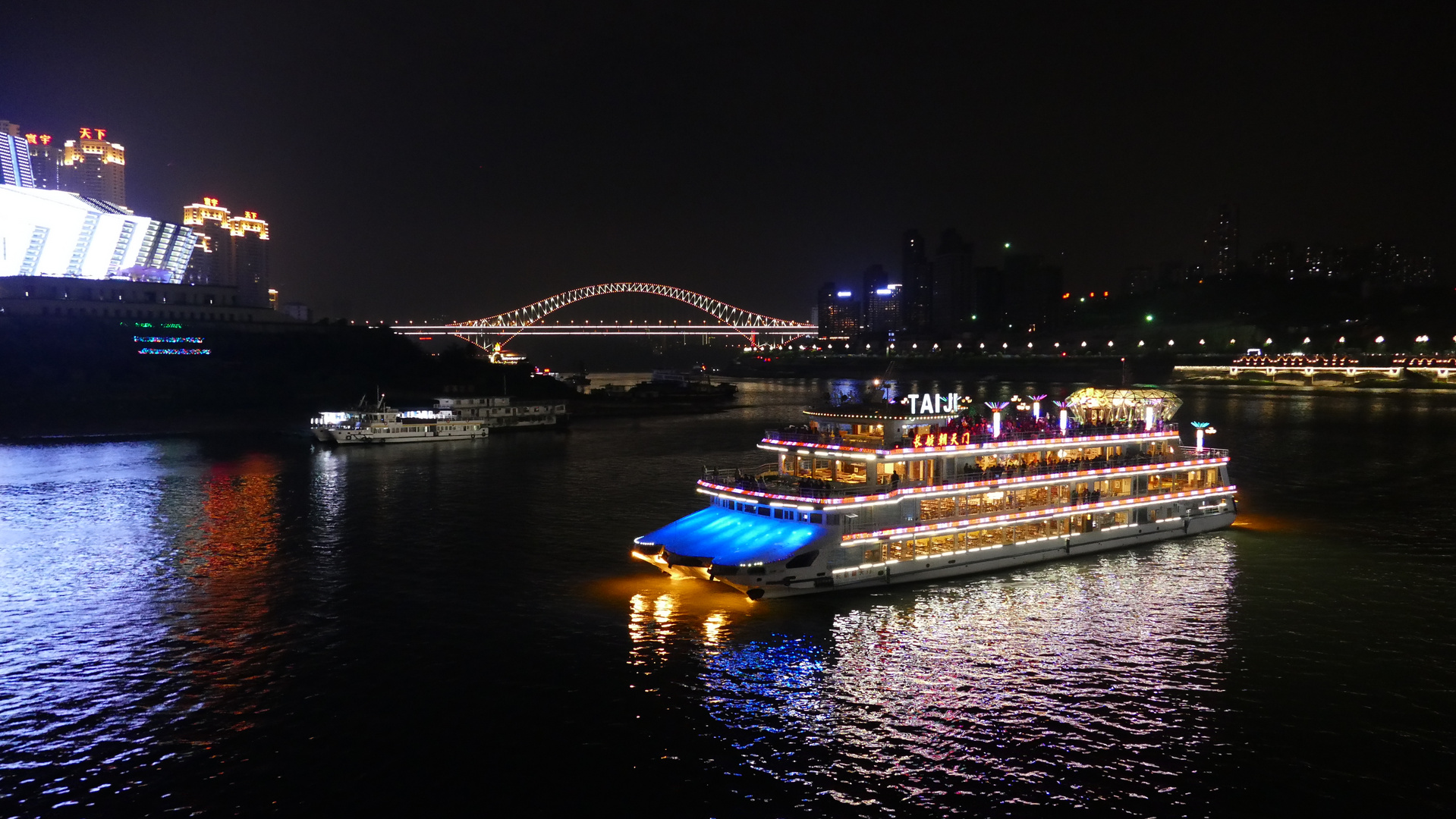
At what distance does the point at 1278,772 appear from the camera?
568 inches

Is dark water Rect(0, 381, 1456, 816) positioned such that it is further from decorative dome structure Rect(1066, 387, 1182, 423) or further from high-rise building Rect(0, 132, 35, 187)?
high-rise building Rect(0, 132, 35, 187)

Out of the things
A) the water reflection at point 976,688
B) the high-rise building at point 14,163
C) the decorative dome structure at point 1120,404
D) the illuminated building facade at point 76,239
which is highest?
the high-rise building at point 14,163

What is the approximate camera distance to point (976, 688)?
57.5 ft

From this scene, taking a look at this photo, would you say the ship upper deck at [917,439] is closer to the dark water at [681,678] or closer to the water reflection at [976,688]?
the dark water at [681,678]

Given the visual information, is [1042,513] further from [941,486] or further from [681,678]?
[681,678]

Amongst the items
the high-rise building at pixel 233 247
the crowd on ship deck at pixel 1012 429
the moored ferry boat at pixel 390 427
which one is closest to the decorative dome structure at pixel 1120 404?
the crowd on ship deck at pixel 1012 429

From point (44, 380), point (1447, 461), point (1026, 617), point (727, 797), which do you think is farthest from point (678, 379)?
point (727, 797)

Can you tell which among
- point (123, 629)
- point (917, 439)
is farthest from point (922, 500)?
point (123, 629)

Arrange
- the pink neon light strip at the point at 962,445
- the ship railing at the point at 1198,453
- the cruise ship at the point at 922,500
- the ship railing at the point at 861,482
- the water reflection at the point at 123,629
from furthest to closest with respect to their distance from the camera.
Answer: the ship railing at the point at 1198,453 < the pink neon light strip at the point at 962,445 < the ship railing at the point at 861,482 < the cruise ship at the point at 922,500 < the water reflection at the point at 123,629

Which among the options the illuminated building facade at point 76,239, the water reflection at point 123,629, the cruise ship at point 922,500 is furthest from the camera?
the illuminated building facade at point 76,239

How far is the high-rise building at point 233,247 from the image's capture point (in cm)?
13612

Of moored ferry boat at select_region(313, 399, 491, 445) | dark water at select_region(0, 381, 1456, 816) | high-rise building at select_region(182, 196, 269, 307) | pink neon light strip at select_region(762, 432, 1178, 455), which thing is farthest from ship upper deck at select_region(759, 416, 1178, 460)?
high-rise building at select_region(182, 196, 269, 307)

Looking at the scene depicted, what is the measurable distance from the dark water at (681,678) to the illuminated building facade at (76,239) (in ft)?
227

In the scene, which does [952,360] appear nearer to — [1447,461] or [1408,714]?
[1447,461]
